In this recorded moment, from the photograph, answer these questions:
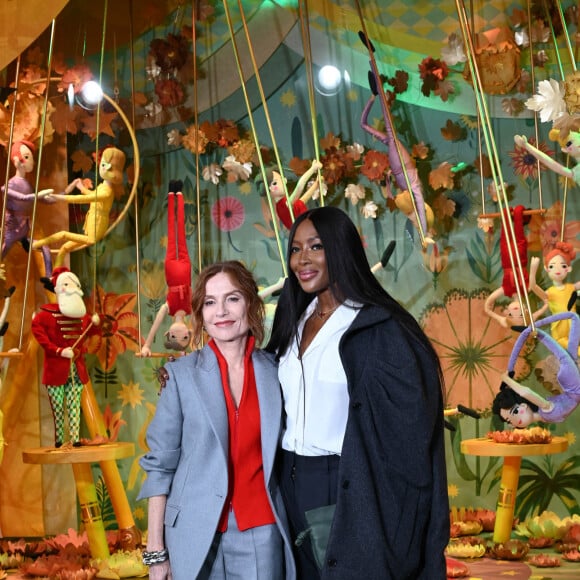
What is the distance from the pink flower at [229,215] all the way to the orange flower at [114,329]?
1.69 ft

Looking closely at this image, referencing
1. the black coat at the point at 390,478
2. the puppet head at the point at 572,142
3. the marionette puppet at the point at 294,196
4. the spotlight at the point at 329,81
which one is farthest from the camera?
the spotlight at the point at 329,81

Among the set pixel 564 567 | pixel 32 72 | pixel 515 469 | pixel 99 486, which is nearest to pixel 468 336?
pixel 515 469

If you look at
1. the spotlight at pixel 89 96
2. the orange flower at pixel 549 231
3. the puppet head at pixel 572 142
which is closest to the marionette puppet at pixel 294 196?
the spotlight at pixel 89 96

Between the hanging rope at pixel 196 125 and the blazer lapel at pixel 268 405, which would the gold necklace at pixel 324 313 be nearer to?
the blazer lapel at pixel 268 405

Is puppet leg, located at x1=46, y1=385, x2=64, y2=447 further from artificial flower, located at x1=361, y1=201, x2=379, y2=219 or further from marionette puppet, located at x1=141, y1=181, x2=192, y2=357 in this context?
artificial flower, located at x1=361, y1=201, x2=379, y2=219

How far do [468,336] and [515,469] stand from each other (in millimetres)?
722

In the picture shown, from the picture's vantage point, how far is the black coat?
1.72 m

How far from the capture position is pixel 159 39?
4484 millimetres

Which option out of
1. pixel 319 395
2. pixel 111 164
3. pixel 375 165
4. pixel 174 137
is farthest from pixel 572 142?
pixel 174 137

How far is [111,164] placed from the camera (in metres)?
4.09

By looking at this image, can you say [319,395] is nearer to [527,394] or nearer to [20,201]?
[527,394]

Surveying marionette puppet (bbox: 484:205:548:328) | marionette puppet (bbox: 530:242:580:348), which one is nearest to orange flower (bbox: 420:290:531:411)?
marionette puppet (bbox: 484:205:548:328)

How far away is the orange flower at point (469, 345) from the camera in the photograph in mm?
4375

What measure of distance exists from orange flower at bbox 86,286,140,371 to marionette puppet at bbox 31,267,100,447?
544 mm
